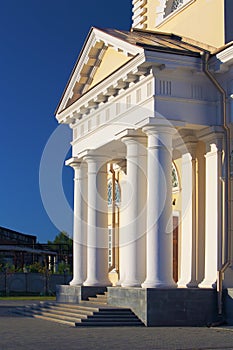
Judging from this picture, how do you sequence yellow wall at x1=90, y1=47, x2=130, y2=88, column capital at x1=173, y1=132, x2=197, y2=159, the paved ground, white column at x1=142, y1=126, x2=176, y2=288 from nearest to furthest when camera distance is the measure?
the paved ground, white column at x1=142, y1=126, x2=176, y2=288, column capital at x1=173, y1=132, x2=197, y2=159, yellow wall at x1=90, y1=47, x2=130, y2=88

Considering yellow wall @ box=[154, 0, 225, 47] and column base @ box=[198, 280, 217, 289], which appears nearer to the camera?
column base @ box=[198, 280, 217, 289]

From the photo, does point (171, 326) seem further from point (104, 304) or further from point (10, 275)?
point (10, 275)

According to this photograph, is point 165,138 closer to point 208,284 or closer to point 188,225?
point 188,225

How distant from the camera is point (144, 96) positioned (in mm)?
18922

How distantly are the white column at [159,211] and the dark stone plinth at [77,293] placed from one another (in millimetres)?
4687

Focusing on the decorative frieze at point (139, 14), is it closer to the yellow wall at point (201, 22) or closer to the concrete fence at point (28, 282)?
the yellow wall at point (201, 22)

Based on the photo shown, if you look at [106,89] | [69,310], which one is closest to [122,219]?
[69,310]

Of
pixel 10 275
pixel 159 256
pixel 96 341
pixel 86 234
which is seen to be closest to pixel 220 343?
pixel 96 341

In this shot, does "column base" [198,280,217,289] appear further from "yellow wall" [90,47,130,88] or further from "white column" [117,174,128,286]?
"yellow wall" [90,47,130,88]

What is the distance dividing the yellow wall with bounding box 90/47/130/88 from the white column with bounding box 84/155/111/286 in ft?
8.35

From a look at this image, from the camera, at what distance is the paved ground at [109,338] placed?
13898mm

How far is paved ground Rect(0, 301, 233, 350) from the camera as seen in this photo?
13898mm

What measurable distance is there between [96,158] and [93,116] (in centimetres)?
137

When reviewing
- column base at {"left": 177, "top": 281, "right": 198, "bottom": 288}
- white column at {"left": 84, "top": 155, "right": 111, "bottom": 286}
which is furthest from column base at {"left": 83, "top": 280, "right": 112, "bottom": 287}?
column base at {"left": 177, "top": 281, "right": 198, "bottom": 288}
